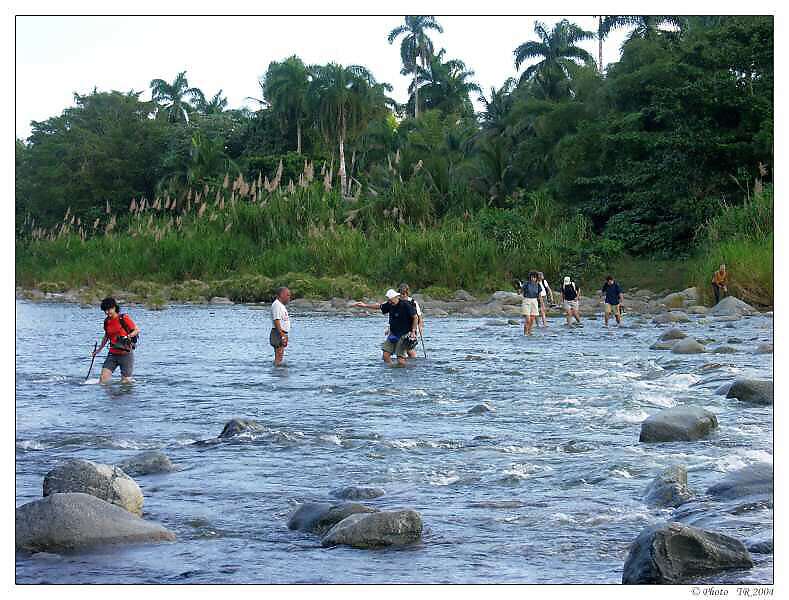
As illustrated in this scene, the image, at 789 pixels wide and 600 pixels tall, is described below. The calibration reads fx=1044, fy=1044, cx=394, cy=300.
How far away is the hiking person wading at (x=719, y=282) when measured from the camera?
30578mm

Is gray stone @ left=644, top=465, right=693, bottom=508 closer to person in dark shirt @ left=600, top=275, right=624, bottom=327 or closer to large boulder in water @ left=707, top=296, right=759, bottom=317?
person in dark shirt @ left=600, top=275, right=624, bottom=327

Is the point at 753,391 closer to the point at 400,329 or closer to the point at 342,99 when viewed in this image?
the point at 400,329

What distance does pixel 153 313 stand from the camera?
3478 cm

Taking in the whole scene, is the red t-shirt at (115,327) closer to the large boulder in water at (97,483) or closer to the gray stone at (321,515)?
the large boulder in water at (97,483)

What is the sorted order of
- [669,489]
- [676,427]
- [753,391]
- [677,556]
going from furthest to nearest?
[753,391] → [676,427] → [669,489] → [677,556]

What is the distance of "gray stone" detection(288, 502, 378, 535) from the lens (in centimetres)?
754

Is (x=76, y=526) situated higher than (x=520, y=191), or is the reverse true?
(x=520, y=191)

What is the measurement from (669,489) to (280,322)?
11.1 meters

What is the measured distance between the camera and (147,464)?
31.3ft

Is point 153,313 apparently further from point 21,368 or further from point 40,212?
point 40,212

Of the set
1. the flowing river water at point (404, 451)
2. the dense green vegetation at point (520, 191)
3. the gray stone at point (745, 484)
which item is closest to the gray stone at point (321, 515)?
the flowing river water at point (404, 451)

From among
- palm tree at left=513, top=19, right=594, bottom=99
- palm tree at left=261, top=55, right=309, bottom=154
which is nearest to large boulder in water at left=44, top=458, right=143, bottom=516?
palm tree at left=513, top=19, right=594, bottom=99

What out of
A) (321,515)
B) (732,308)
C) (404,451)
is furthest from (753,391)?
(732,308)

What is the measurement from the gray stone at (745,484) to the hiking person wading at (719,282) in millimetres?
22895
